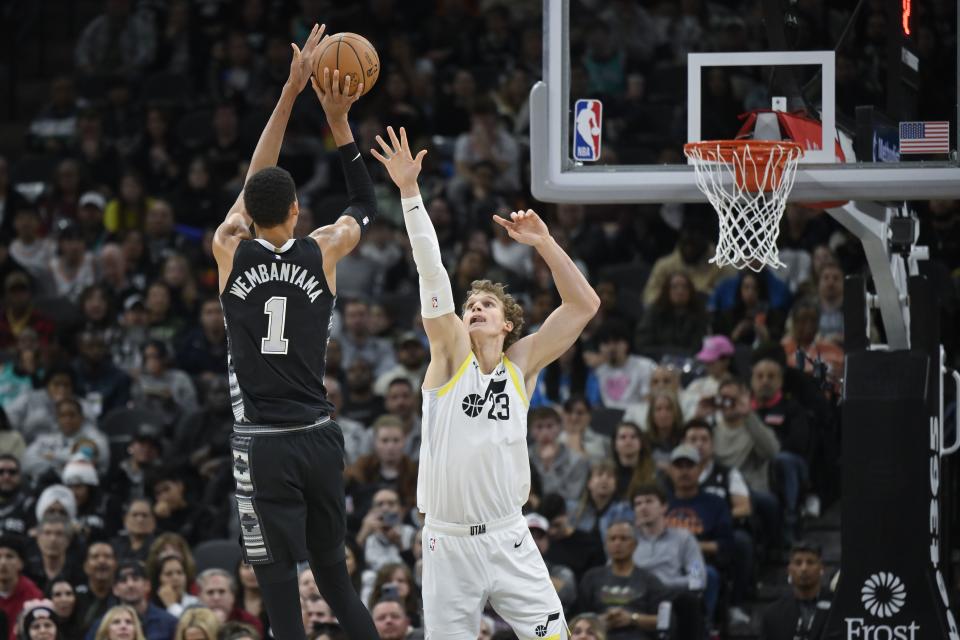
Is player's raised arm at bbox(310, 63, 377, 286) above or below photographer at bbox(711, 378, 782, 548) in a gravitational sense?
above

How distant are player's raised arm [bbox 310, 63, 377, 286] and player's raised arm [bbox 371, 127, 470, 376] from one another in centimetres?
23

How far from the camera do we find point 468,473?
7523mm

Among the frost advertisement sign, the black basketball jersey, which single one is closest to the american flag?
the frost advertisement sign

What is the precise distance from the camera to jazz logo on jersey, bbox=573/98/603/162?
9086 mm

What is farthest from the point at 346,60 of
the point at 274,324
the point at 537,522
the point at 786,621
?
the point at 786,621

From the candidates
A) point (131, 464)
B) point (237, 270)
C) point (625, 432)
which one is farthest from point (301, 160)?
point (237, 270)

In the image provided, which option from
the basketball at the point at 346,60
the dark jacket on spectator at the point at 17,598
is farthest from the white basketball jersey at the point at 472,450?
the dark jacket on spectator at the point at 17,598

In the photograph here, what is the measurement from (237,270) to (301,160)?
10417mm

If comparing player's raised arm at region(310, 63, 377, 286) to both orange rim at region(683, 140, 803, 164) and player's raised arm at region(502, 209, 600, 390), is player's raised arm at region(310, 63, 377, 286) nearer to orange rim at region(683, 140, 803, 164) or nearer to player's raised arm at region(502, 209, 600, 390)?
player's raised arm at region(502, 209, 600, 390)

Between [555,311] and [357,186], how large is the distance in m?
1.14

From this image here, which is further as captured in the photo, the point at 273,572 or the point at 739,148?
the point at 739,148

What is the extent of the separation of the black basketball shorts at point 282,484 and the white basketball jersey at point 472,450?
1.56ft

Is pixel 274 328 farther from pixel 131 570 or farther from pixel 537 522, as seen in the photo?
pixel 537 522

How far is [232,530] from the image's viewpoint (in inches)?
516
